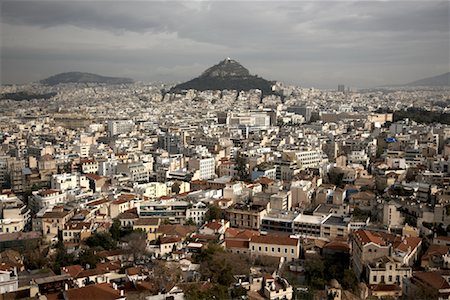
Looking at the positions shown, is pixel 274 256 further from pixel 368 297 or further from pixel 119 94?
pixel 119 94

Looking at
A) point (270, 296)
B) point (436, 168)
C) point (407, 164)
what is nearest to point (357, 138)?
point (407, 164)

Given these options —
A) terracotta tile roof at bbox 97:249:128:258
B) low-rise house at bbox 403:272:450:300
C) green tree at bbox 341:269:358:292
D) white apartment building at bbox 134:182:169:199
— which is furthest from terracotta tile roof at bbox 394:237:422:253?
white apartment building at bbox 134:182:169:199

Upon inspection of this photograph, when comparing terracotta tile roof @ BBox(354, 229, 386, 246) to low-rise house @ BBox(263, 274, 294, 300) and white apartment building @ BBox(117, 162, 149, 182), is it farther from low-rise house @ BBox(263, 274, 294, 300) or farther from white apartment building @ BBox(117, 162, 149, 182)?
white apartment building @ BBox(117, 162, 149, 182)

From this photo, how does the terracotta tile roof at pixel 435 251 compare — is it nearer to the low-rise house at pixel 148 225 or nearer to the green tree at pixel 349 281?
the green tree at pixel 349 281

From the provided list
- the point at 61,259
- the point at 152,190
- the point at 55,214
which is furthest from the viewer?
the point at 152,190

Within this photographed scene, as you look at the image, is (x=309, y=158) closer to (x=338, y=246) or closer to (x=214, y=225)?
(x=214, y=225)

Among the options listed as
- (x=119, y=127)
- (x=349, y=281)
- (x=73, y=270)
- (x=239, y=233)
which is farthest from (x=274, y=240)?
(x=119, y=127)
